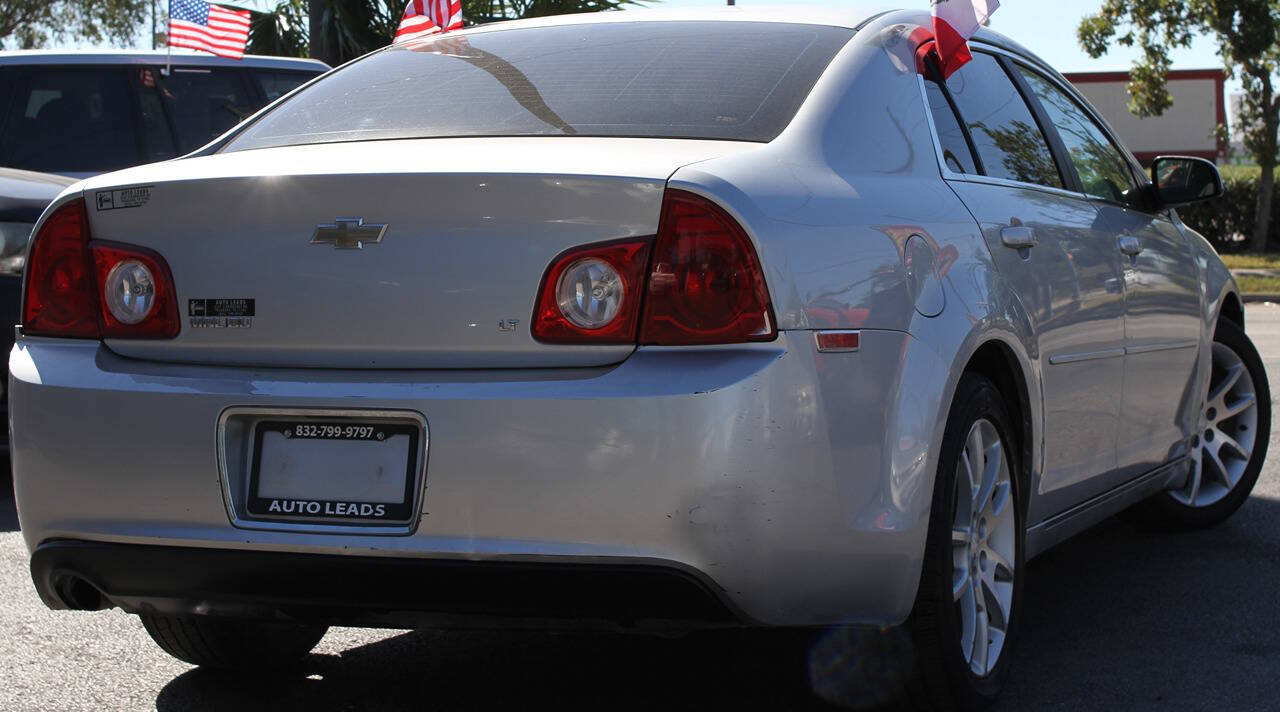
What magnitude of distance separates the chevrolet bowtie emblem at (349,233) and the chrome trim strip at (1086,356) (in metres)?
1.76

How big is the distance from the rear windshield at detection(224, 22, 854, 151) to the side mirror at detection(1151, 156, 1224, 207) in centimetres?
176

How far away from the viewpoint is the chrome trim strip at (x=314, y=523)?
10.2 ft

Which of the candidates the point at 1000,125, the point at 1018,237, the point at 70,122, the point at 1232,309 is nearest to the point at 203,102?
the point at 70,122

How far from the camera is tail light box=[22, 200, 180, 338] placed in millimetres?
3385

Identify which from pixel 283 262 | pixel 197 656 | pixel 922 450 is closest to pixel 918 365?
pixel 922 450

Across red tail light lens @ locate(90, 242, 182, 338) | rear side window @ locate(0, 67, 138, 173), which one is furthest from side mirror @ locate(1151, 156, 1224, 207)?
rear side window @ locate(0, 67, 138, 173)

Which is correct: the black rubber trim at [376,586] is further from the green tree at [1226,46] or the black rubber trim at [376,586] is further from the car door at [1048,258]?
the green tree at [1226,46]

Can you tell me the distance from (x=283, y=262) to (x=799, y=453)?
1.06 m

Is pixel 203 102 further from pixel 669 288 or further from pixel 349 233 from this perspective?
pixel 669 288

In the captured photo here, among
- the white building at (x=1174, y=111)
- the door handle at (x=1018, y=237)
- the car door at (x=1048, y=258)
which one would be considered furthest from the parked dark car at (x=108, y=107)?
the white building at (x=1174, y=111)

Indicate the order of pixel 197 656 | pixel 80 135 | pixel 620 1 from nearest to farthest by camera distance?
1. pixel 197 656
2. pixel 80 135
3. pixel 620 1

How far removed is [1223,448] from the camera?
6.10 metres

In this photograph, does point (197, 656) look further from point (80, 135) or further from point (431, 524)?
point (80, 135)

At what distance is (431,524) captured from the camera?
310 cm
